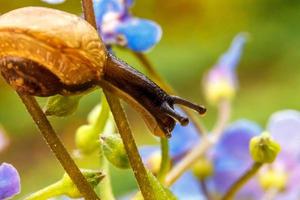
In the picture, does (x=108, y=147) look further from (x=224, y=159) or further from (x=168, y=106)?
(x=224, y=159)

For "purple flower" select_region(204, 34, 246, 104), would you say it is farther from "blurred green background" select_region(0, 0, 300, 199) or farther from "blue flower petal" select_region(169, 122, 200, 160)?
"blurred green background" select_region(0, 0, 300, 199)

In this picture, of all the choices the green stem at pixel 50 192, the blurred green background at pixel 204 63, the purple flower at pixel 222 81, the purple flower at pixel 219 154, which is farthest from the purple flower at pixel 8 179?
the blurred green background at pixel 204 63

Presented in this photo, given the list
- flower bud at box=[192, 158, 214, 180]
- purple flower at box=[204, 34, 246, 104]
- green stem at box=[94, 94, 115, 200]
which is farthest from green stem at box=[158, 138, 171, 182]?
purple flower at box=[204, 34, 246, 104]

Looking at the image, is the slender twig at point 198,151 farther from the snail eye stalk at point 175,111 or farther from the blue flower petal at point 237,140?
the snail eye stalk at point 175,111

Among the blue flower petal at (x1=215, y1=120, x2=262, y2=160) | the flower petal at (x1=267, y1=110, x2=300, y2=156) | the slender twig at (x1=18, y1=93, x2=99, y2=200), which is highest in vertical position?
the flower petal at (x1=267, y1=110, x2=300, y2=156)

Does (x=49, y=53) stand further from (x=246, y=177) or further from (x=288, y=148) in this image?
(x=288, y=148)
